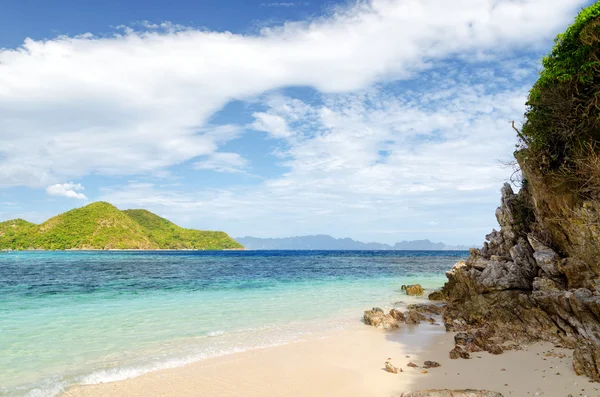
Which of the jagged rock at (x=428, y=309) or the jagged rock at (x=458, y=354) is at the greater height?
the jagged rock at (x=458, y=354)

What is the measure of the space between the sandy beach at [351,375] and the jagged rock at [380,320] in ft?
10.1

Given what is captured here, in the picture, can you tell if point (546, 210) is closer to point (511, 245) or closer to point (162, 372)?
point (511, 245)

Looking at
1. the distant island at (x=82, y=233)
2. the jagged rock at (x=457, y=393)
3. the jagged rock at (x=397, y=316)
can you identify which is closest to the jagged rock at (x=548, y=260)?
the jagged rock at (x=397, y=316)

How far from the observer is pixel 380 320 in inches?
631

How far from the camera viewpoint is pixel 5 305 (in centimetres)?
2092

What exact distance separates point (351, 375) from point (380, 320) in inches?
A: 252

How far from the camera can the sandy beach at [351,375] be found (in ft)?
28.2

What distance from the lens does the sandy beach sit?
8.61 m

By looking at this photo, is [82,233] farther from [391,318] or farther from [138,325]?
[391,318]

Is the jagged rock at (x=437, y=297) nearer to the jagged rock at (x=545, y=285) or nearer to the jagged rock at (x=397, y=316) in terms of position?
the jagged rock at (x=397, y=316)

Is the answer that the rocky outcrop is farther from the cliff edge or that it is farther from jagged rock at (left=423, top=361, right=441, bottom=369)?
jagged rock at (left=423, top=361, right=441, bottom=369)

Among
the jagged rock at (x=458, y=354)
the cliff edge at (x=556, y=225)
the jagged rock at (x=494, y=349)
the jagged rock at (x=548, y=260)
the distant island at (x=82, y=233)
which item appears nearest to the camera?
the jagged rock at (x=458, y=354)

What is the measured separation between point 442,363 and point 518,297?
6241 millimetres

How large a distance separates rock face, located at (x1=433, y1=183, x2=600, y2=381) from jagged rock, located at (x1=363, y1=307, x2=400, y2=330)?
2.33 metres
